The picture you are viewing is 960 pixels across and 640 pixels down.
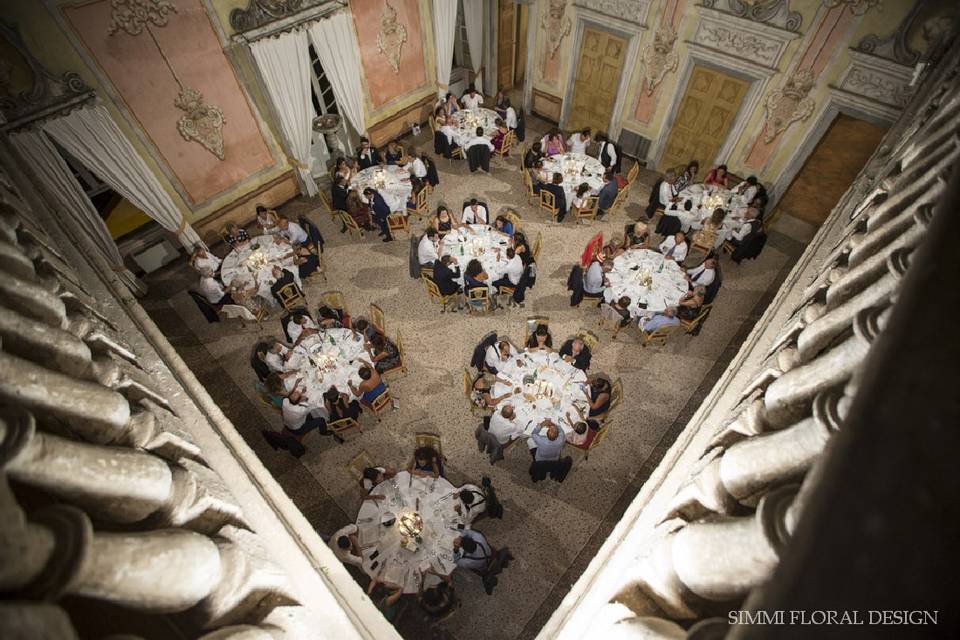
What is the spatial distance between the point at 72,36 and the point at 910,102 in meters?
9.90

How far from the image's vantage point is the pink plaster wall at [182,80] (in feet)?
17.2

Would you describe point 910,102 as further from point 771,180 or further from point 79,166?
point 79,166

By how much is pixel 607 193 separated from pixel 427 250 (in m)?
3.16

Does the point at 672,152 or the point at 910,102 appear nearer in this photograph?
the point at 910,102

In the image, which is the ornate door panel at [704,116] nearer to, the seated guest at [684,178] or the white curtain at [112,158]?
the seated guest at [684,178]

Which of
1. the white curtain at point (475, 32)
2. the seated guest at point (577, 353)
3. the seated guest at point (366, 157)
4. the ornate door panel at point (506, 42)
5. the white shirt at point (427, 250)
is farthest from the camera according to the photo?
the ornate door panel at point (506, 42)

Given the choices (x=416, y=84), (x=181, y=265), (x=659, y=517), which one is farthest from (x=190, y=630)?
(x=416, y=84)

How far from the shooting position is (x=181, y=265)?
715 cm

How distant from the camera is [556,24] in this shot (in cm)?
802

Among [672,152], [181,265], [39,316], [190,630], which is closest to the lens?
[190,630]

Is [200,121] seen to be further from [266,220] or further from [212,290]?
[212,290]

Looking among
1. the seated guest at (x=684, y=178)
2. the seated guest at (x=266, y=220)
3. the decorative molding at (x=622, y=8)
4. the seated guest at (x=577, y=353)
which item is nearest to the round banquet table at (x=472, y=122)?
the decorative molding at (x=622, y=8)

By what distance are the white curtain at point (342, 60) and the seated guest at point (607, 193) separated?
4737 millimetres

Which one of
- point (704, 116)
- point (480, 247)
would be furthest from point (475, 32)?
point (480, 247)
